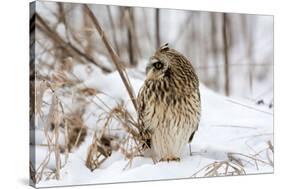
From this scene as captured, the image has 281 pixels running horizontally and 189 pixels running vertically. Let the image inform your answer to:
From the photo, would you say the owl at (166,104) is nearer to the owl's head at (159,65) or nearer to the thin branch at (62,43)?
the owl's head at (159,65)

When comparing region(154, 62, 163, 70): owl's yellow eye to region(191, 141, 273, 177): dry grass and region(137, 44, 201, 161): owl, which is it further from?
region(191, 141, 273, 177): dry grass

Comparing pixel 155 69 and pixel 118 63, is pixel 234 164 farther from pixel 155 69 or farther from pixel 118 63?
pixel 118 63

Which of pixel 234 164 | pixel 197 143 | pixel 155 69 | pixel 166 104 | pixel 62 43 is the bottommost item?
pixel 234 164

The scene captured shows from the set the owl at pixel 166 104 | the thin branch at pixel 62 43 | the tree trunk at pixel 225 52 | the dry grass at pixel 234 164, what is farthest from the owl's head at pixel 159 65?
the dry grass at pixel 234 164

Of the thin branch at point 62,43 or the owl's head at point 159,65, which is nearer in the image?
the thin branch at point 62,43

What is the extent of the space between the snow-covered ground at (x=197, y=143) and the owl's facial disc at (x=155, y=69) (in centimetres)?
4

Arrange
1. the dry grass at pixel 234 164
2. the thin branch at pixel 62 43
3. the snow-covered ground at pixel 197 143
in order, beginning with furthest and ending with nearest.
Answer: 1. the dry grass at pixel 234 164
2. the snow-covered ground at pixel 197 143
3. the thin branch at pixel 62 43

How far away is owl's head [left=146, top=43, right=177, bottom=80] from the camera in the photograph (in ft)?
9.16

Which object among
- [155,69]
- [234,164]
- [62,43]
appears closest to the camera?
[62,43]

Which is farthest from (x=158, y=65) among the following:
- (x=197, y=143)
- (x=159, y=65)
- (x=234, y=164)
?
(x=234, y=164)

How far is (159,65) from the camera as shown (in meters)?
2.80

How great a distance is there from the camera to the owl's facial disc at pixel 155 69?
2.79m

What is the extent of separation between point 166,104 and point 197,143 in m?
0.26

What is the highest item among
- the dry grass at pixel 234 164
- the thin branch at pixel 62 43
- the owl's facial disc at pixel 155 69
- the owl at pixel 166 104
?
the thin branch at pixel 62 43
